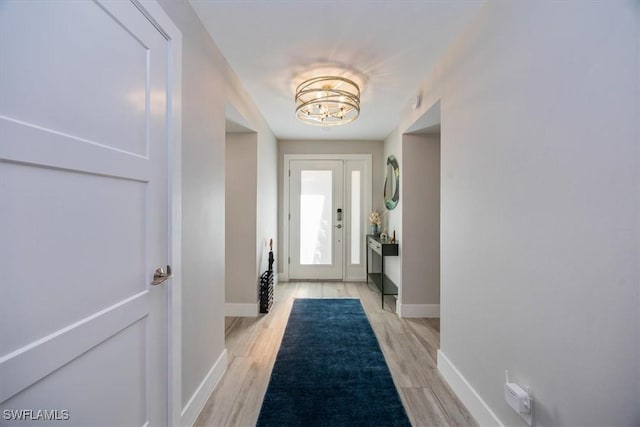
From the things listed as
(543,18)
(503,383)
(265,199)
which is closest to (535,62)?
(543,18)

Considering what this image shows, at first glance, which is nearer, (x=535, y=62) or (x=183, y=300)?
(x=535, y=62)

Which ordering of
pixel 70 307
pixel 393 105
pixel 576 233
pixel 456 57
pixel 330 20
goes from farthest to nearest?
1. pixel 393 105
2. pixel 456 57
3. pixel 330 20
4. pixel 576 233
5. pixel 70 307

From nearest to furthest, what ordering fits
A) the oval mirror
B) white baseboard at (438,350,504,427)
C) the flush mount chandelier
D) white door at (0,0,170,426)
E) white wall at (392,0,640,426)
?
white door at (0,0,170,426) < white wall at (392,0,640,426) < white baseboard at (438,350,504,427) < the flush mount chandelier < the oval mirror

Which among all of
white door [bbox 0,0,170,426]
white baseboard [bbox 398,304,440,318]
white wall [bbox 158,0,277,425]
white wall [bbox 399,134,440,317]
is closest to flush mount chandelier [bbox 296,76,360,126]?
white wall [bbox 158,0,277,425]

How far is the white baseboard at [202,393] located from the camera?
5.01 ft

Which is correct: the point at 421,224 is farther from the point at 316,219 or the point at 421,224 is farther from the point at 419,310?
the point at 316,219

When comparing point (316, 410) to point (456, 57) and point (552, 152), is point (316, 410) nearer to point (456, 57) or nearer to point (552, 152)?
point (552, 152)

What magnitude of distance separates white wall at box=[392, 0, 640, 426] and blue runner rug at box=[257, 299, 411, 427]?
55 centimetres

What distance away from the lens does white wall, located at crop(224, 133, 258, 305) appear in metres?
3.21

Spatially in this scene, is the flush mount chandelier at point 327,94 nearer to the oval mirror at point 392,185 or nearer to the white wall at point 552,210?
the white wall at point 552,210

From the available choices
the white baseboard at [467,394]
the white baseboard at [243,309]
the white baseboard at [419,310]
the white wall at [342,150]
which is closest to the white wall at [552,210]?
the white baseboard at [467,394]

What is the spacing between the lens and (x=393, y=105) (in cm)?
308

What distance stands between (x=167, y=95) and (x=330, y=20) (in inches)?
41.3

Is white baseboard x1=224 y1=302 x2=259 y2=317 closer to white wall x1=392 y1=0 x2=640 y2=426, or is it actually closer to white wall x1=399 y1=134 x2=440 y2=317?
white wall x1=399 y1=134 x2=440 y2=317
